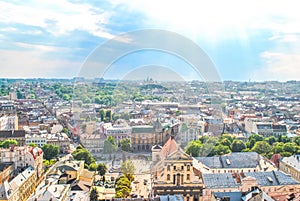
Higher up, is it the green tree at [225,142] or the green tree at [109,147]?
the green tree at [225,142]

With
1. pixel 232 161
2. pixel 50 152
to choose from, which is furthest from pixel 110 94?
pixel 232 161

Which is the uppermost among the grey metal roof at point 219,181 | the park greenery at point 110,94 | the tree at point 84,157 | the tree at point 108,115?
the park greenery at point 110,94

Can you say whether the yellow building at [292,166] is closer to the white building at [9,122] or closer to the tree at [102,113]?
the tree at [102,113]

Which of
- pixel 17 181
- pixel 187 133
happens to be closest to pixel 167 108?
pixel 187 133

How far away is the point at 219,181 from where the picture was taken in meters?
13.5

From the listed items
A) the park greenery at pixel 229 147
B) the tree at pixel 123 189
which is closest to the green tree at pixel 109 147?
the park greenery at pixel 229 147

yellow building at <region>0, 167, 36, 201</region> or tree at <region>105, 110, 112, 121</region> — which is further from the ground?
tree at <region>105, 110, 112, 121</region>

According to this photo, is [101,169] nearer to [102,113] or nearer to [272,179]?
[272,179]

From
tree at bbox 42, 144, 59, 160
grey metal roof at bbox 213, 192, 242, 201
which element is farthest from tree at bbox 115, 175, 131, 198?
tree at bbox 42, 144, 59, 160

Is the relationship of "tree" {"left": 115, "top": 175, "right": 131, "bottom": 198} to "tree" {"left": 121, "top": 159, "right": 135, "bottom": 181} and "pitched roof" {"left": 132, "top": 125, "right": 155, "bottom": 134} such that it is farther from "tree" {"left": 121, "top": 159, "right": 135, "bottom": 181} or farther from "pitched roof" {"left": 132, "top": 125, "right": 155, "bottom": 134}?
"pitched roof" {"left": 132, "top": 125, "right": 155, "bottom": 134}

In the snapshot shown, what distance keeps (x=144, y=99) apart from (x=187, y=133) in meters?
20.0

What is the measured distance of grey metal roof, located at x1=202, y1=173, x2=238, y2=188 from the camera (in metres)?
13.4

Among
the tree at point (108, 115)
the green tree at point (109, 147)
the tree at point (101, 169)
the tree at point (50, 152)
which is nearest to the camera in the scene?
the tree at point (101, 169)

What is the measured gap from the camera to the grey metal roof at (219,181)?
13.4 meters
